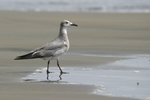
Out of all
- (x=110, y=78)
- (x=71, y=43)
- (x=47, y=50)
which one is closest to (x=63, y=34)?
(x=47, y=50)

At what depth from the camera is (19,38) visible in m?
14.4

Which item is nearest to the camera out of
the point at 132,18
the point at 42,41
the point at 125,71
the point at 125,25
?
the point at 125,71

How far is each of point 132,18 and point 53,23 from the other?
446cm

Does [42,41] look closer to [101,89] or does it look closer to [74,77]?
[74,77]

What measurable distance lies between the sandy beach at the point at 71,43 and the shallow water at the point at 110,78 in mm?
265

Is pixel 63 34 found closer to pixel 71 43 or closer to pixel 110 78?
pixel 110 78

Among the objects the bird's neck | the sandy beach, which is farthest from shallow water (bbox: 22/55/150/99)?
the bird's neck

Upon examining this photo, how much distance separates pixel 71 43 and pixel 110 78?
5.52m

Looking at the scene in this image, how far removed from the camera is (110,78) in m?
8.13

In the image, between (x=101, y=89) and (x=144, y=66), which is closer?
(x=101, y=89)

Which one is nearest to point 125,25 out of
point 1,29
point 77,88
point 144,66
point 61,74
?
point 1,29

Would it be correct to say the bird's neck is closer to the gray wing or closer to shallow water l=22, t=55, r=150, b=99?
the gray wing

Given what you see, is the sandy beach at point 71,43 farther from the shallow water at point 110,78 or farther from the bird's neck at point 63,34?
the bird's neck at point 63,34

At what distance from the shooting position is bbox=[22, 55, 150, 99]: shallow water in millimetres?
7004
